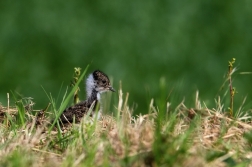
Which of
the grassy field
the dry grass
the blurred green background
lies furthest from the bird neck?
the blurred green background

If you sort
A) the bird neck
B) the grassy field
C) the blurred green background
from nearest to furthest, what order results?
A: the grassy field, the bird neck, the blurred green background

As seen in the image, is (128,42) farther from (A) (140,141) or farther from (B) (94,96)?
(A) (140,141)

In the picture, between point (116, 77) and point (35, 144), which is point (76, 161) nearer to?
point (35, 144)

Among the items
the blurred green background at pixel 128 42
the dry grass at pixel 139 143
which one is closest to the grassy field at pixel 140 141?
the dry grass at pixel 139 143

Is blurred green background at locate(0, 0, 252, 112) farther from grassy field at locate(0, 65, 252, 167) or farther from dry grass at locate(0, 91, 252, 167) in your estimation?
dry grass at locate(0, 91, 252, 167)

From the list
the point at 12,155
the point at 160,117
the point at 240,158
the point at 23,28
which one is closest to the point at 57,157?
the point at 12,155
